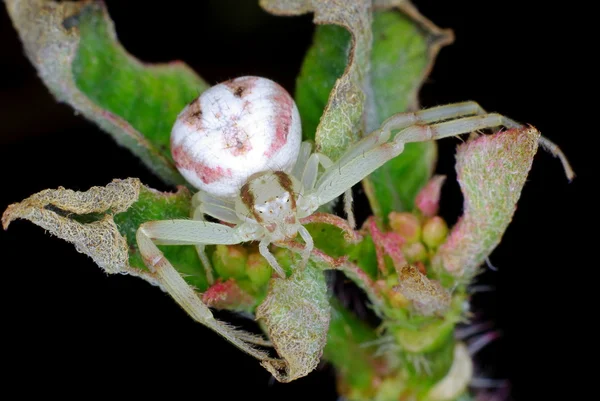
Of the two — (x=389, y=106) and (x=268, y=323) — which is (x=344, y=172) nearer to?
(x=389, y=106)

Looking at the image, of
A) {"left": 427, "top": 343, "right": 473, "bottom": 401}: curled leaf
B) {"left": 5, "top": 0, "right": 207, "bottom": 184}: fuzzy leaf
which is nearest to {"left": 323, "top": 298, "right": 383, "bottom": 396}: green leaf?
{"left": 427, "top": 343, "right": 473, "bottom": 401}: curled leaf

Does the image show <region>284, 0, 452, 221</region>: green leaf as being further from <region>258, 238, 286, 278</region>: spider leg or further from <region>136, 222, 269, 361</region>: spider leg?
<region>136, 222, 269, 361</region>: spider leg

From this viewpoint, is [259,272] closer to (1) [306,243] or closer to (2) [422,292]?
(1) [306,243]

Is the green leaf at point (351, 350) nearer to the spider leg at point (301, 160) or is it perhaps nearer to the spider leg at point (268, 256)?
the spider leg at point (268, 256)

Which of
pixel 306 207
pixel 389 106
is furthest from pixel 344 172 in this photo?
pixel 389 106

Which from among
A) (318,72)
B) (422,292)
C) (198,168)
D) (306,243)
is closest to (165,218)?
(198,168)

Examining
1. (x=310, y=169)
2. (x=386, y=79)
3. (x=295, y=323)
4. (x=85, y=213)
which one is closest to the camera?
(x=295, y=323)
